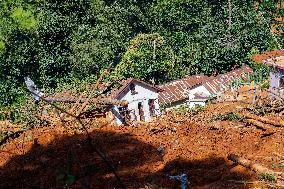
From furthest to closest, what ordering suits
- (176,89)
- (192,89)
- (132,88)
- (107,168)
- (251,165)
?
(176,89) → (192,89) → (132,88) → (107,168) → (251,165)

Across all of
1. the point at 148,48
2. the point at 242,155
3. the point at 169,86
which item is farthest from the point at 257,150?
the point at 148,48

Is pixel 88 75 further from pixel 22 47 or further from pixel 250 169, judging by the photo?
pixel 250 169

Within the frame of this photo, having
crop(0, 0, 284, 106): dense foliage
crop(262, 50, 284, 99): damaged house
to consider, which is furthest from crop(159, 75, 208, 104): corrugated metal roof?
crop(262, 50, 284, 99): damaged house

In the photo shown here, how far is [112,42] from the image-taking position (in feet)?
106

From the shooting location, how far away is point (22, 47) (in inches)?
1150

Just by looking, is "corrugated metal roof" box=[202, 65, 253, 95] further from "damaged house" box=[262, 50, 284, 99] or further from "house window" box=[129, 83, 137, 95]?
"damaged house" box=[262, 50, 284, 99]

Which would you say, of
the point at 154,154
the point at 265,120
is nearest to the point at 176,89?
the point at 265,120

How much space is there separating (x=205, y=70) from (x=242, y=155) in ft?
69.7

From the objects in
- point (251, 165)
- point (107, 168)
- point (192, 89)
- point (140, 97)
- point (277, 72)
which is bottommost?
point (107, 168)

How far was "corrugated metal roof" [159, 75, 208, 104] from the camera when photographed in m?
25.5

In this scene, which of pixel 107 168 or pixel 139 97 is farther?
pixel 139 97

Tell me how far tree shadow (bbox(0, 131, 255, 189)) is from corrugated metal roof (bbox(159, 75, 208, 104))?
1217cm

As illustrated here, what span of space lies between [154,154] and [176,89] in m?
15.7

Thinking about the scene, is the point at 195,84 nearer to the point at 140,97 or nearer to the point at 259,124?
the point at 140,97
